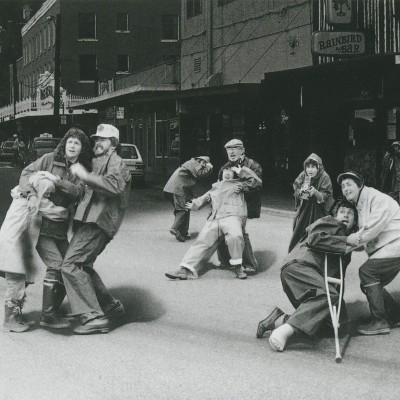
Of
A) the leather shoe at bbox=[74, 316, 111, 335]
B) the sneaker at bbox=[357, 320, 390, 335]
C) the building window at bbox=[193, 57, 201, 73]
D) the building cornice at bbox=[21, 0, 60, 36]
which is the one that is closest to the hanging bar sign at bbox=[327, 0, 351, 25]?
the sneaker at bbox=[357, 320, 390, 335]

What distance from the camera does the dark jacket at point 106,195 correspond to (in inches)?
271

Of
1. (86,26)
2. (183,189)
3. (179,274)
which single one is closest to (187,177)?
(183,189)

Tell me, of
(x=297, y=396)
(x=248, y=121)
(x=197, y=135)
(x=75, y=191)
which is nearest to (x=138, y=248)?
(x=75, y=191)

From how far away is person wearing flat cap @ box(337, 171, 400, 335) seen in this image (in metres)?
6.74

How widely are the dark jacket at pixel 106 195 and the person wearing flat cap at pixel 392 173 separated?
321 inches

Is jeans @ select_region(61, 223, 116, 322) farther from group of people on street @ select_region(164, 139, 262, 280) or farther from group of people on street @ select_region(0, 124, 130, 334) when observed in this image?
group of people on street @ select_region(164, 139, 262, 280)

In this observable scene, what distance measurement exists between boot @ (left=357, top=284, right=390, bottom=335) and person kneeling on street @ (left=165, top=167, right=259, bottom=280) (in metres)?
2.85

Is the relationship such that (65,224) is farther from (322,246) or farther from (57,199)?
(322,246)

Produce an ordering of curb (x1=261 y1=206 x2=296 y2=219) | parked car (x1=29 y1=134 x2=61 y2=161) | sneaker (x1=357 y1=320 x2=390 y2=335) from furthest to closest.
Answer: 1. parked car (x1=29 y1=134 x2=61 y2=161)
2. curb (x1=261 y1=206 x2=296 y2=219)
3. sneaker (x1=357 y1=320 x2=390 y2=335)

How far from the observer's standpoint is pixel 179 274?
374 inches

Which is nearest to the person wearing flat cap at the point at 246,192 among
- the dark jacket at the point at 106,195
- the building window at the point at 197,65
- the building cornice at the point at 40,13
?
the dark jacket at the point at 106,195

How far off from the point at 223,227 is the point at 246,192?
0.62 meters

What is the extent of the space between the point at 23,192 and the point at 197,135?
84.3 feet

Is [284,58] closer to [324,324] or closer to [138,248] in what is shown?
[138,248]
